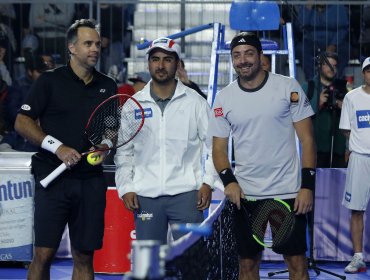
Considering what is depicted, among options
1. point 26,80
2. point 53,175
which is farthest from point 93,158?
point 26,80

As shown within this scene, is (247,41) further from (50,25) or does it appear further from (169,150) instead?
(50,25)

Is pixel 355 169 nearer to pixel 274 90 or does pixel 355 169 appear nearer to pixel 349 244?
pixel 349 244

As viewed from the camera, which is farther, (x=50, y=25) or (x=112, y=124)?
(x=50, y=25)

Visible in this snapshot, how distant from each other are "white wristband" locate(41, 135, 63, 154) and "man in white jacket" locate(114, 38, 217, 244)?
57 cm

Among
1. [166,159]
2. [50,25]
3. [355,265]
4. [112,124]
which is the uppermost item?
[50,25]

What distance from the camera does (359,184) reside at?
1062 cm

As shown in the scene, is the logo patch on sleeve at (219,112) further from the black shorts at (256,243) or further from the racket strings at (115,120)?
the black shorts at (256,243)

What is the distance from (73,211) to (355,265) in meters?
4.16

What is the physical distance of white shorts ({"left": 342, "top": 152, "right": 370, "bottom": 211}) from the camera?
10617 millimetres

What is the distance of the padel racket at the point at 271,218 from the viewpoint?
7.01m

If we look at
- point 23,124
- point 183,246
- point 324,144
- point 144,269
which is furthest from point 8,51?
point 144,269

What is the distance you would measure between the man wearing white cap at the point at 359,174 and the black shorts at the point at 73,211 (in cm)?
401

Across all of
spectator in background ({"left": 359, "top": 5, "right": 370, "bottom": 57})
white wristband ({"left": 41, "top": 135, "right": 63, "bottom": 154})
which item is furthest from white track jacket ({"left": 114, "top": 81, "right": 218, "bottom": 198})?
spectator in background ({"left": 359, "top": 5, "right": 370, "bottom": 57})

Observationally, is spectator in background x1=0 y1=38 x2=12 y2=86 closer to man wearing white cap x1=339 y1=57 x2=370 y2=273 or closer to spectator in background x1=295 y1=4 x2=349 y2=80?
spectator in background x1=295 y1=4 x2=349 y2=80
